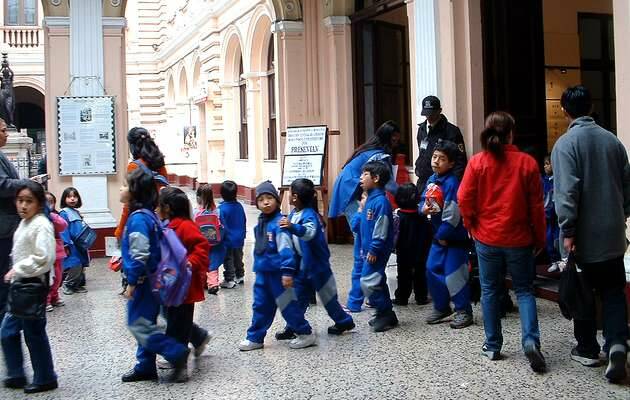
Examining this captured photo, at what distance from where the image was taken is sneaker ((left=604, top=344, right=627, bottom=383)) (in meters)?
4.36

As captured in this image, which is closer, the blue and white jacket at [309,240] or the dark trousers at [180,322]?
the dark trousers at [180,322]

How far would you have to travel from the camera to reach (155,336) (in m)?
4.60

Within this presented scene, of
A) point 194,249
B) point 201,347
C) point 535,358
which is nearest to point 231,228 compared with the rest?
point 201,347

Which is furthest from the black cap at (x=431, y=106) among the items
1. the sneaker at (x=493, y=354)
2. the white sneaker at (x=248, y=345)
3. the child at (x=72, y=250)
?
the child at (x=72, y=250)

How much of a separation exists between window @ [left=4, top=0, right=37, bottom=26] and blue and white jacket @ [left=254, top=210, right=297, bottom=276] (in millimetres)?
27417

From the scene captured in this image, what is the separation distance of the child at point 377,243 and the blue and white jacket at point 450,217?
1.35ft

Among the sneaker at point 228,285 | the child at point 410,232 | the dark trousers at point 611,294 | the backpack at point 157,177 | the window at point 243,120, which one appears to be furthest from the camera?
the window at point 243,120

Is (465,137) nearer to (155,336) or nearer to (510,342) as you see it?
(510,342)

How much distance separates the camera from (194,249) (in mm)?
4910

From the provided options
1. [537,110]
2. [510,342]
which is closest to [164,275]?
[510,342]

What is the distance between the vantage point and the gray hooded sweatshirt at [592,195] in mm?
4449

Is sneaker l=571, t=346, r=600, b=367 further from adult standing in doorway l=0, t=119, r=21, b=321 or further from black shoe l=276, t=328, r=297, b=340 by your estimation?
adult standing in doorway l=0, t=119, r=21, b=321

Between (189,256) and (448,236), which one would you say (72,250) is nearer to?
(189,256)

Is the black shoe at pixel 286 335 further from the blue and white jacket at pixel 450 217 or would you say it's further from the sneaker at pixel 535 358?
the sneaker at pixel 535 358
